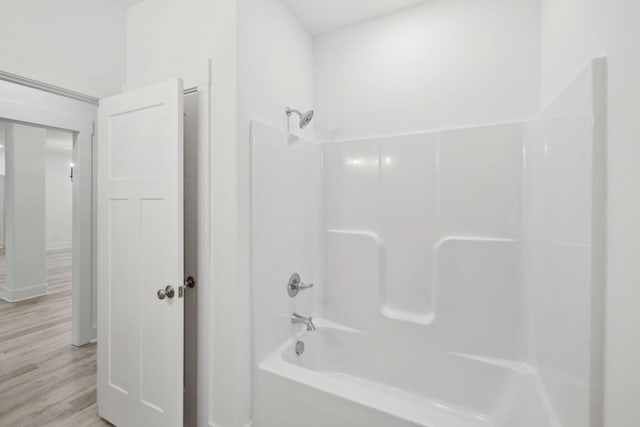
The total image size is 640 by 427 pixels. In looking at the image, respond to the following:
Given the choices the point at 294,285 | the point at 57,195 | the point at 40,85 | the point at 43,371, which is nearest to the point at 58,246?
the point at 57,195

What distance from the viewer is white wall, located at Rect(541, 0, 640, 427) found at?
750 millimetres

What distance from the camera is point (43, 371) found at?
2291 mm

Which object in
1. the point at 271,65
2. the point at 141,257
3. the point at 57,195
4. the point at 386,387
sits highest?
the point at 271,65

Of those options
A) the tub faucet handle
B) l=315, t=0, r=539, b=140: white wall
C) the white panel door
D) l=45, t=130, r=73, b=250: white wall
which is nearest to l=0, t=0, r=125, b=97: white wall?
the white panel door

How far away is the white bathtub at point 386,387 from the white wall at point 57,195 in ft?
25.5

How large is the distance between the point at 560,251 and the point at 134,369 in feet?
7.28

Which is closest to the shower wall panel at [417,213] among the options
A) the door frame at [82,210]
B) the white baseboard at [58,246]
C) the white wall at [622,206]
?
the white wall at [622,206]

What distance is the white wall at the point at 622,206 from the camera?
0.75 m

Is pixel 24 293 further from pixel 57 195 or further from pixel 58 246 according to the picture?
pixel 57 195

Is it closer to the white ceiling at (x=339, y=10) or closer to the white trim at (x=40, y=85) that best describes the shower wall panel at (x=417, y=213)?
the white ceiling at (x=339, y=10)

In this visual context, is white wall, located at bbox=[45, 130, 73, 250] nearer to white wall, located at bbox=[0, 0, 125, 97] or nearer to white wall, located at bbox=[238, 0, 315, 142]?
white wall, located at bbox=[0, 0, 125, 97]

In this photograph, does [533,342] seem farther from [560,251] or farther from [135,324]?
[135,324]

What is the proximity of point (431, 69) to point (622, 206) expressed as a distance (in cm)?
142

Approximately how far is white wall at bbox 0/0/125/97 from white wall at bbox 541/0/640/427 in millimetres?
2694
